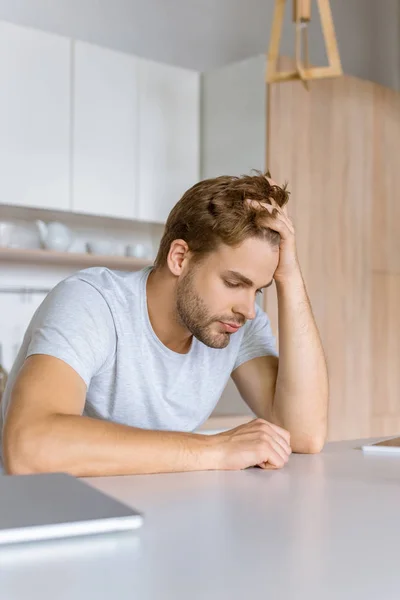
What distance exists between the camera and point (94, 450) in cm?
126

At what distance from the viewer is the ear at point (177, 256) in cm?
177

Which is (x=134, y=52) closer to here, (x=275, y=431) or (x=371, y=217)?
(x=371, y=217)

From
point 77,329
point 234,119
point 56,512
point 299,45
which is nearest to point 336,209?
point 234,119

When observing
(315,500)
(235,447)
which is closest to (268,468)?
(235,447)

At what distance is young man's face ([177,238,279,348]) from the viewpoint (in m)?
1.67

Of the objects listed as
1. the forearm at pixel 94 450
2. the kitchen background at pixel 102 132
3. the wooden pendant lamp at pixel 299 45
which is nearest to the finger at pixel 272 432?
the forearm at pixel 94 450

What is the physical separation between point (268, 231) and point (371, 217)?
235cm

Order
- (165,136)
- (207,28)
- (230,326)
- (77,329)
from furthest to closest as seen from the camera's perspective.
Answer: (207,28)
(165,136)
(230,326)
(77,329)

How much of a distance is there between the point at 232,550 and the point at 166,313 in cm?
97

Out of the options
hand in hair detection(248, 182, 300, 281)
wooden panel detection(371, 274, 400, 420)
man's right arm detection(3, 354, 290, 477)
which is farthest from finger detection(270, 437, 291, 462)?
wooden panel detection(371, 274, 400, 420)

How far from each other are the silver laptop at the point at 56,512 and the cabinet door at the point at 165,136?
8.75 feet

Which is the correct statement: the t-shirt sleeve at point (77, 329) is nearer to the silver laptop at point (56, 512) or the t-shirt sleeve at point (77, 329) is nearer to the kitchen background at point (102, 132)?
the silver laptop at point (56, 512)

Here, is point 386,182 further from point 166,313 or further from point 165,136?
point 166,313

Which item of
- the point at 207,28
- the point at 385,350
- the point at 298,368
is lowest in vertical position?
the point at 385,350
